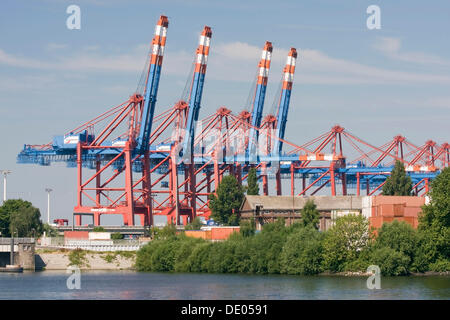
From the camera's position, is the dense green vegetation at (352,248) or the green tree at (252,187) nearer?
the dense green vegetation at (352,248)

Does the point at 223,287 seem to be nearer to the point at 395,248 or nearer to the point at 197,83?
the point at 395,248

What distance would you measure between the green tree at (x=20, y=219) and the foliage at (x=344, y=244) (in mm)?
57841

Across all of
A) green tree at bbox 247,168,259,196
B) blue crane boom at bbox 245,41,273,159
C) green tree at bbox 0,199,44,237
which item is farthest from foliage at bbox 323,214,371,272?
blue crane boom at bbox 245,41,273,159

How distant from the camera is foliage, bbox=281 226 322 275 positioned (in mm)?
89875

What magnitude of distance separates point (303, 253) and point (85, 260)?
3117 centimetres

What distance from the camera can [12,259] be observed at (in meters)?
112

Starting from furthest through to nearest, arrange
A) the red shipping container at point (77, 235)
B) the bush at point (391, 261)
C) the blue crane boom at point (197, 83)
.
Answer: the blue crane boom at point (197, 83), the red shipping container at point (77, 235), the bush at point (391, 261)

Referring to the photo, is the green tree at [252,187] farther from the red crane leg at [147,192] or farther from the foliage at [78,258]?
the foliage at [78,258]

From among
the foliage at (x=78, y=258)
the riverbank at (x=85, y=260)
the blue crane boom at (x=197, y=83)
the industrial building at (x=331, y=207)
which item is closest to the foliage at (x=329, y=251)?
the industrial building at (x=331, y=207)

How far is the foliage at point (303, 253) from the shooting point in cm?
8988

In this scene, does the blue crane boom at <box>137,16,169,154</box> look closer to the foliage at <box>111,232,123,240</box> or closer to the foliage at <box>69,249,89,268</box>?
the foliage at <box>111,232,123,240</box>

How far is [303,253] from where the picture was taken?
9044cm
